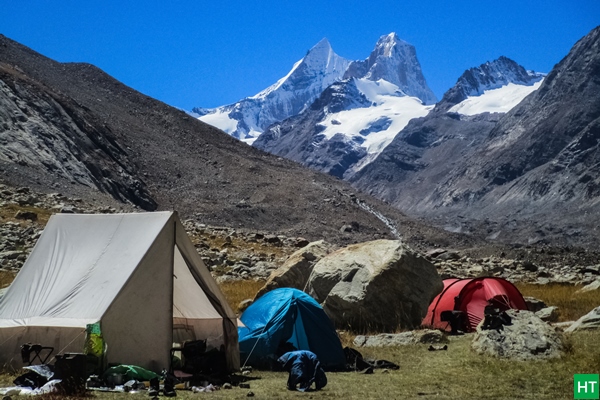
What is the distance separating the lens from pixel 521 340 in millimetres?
13625

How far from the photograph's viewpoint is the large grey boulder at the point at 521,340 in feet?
43.3

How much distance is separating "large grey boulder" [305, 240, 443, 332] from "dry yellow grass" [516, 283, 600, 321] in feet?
15.2

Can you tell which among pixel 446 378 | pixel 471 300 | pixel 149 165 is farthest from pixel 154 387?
pixel 149 165

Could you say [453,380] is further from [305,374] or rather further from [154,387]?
[154,387]

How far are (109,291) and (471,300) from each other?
1024cm

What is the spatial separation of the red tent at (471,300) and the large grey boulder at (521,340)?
3.99 m

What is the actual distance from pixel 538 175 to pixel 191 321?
567ft

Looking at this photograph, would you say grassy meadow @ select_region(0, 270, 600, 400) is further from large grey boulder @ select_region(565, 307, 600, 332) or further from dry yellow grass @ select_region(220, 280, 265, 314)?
dry yellow grass @ select_region(220, 280, 265, 314)

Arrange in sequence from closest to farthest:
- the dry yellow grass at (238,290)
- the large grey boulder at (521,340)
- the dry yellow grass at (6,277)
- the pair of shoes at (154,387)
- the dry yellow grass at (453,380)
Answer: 1. the dry yellow grass at (453,380)
2. the pair of shoes at (154,387)
3. the large grey boulder at (521,340)
4. the dry yellow grass at (238,290)
5. the dry yellow grass at (6,277)

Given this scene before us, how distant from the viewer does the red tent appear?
18.8 meters

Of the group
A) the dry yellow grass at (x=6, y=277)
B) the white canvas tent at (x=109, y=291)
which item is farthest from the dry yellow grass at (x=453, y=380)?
the dry yellow grass at (x=6, y=277)

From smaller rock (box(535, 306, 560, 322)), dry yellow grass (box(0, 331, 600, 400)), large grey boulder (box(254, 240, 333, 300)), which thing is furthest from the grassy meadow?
large grey boulder (box(254, 240, 333, 300))

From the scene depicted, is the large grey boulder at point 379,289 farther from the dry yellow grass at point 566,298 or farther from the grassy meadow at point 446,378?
the dry yellow grass at point 566,298

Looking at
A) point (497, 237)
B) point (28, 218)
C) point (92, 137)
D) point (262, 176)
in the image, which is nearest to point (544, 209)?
point (497, 237)
